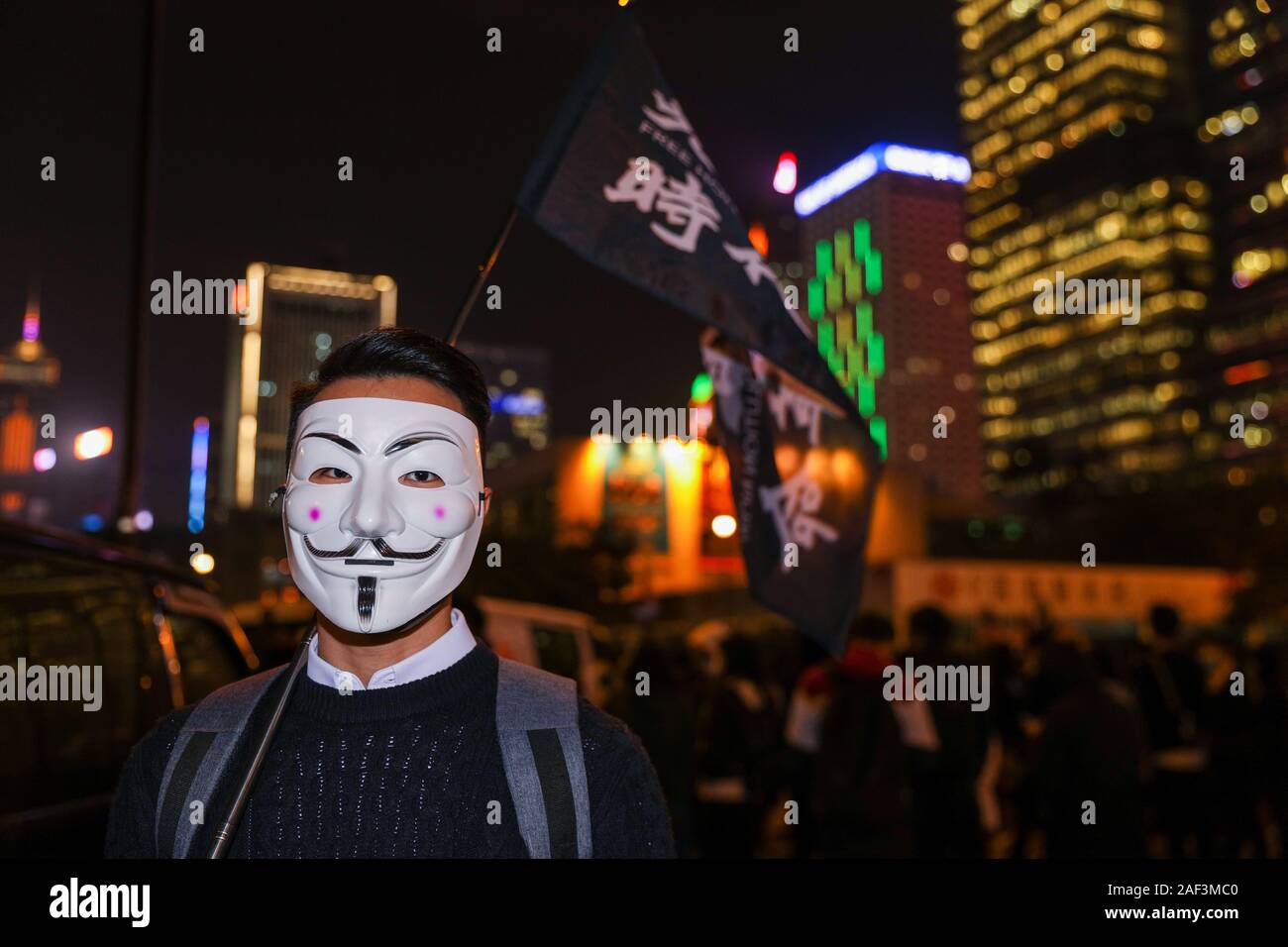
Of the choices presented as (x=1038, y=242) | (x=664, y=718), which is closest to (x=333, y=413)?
(x=664, y=718)

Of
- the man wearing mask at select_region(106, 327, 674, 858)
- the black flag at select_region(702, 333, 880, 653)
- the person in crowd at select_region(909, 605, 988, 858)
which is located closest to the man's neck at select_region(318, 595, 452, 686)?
the man wearing mask at select_region(106, 327, 674, 858)

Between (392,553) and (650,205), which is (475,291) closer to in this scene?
(392,553)

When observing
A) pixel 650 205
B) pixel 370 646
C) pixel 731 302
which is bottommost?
pixel 370 646

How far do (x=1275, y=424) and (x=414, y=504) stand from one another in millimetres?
115182

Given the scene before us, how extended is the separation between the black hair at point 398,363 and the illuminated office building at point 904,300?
4215 inches

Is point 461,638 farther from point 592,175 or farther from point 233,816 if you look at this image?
point 592,175

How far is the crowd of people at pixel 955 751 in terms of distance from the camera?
559 cm

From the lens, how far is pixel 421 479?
2.22m

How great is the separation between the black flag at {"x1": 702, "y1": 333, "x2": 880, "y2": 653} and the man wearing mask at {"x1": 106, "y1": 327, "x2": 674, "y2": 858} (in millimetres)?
1826

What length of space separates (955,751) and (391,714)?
211 inches

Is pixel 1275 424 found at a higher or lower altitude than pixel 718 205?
higher

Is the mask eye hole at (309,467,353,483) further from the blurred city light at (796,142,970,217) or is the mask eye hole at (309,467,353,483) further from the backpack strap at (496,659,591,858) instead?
the blurred city light at (796,142,970,217)

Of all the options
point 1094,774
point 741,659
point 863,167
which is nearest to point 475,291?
point 1094,774
